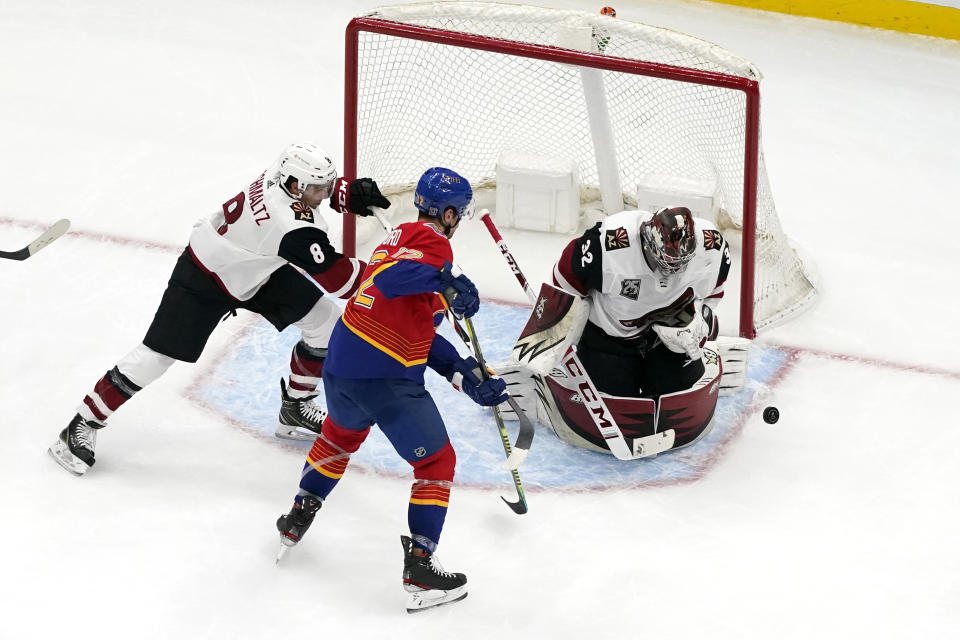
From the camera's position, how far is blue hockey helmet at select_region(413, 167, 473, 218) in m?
3.18

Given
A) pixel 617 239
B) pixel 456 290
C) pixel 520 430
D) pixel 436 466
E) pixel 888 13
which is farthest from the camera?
pixel 888 13

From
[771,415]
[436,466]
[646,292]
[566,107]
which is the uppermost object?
[566,107]

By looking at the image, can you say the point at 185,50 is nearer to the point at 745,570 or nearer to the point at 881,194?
the point at 881,194

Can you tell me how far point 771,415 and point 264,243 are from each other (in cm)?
151

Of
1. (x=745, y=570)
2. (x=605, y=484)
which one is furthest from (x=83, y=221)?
(x=745, y=570)

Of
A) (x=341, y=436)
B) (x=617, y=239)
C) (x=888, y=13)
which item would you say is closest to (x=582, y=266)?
(x=617, y=239)

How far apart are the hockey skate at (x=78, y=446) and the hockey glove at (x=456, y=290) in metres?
1.19

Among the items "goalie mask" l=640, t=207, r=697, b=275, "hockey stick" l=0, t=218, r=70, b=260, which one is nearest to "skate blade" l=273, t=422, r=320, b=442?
"hockey stick" l=0, t=218, r=70, b=260

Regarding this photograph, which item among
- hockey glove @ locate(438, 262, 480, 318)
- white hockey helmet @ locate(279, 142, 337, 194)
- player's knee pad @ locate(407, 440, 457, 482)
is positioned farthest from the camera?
white hockey helmet @ locate(279, 142, 337, 194)

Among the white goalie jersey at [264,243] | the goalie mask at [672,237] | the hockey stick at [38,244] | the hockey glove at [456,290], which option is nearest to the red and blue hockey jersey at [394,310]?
the hockey glove at [456,290]

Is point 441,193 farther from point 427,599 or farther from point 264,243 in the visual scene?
point 427,599

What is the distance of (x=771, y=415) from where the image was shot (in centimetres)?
389

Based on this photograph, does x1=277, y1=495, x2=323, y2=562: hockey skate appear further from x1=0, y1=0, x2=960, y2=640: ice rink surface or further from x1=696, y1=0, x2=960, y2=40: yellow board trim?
x1=696, y1=0, x2=960, y2=40: yellow board trim

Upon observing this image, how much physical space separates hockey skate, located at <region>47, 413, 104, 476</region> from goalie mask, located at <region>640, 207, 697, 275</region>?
5.18 feet
